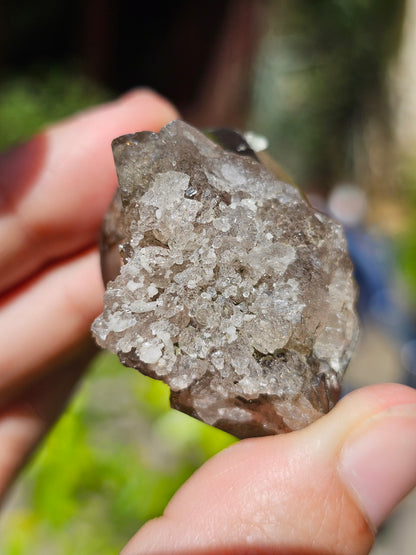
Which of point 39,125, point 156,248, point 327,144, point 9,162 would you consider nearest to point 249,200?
point 156,248

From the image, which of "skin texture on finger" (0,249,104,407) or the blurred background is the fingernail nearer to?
"skin texture on finger" (0,249,104,407)

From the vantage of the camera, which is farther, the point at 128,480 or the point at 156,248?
the point at 128,480

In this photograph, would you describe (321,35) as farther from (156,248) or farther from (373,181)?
(156,248)

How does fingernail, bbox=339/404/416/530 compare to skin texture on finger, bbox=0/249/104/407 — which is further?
skin texture on finger, bbox=0/249/104/407

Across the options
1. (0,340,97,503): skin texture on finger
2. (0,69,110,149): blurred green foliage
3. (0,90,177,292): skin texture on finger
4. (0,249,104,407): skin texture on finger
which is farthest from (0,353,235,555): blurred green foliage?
(0,69,110,149): blurred green foliage

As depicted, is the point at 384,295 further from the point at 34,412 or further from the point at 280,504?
the point at 280,504

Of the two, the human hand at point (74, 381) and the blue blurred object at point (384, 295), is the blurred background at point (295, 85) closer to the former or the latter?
the blue blurred object at point (384, 295)
